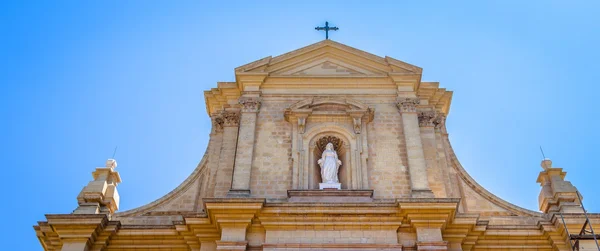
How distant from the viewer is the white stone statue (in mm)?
14500

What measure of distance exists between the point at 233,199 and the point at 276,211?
Answer: 0.87 m

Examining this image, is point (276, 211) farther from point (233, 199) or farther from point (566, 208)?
point (566, 208)

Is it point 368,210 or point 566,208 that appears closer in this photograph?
point 368,210

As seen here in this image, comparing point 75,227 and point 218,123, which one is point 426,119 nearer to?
point 218,123

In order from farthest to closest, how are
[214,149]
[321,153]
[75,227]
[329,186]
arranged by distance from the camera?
[214,149], [321,153], [329,186], [75,227]

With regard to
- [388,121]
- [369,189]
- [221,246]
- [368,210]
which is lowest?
[221,246]

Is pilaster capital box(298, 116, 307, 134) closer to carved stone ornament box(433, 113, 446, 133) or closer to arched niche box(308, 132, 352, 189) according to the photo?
arched niche box(308, 132, 352, 189)

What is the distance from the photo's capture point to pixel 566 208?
45.2 ft

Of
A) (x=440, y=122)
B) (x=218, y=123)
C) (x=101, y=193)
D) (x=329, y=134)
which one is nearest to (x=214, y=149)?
(x=218, y=123)

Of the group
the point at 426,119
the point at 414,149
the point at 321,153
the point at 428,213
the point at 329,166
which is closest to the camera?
the point at 428,213

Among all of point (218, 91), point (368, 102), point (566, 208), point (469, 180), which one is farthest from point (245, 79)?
point (566, 208)

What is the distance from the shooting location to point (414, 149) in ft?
48.7

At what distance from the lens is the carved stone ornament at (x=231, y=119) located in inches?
635

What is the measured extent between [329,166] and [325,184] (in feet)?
1.82
